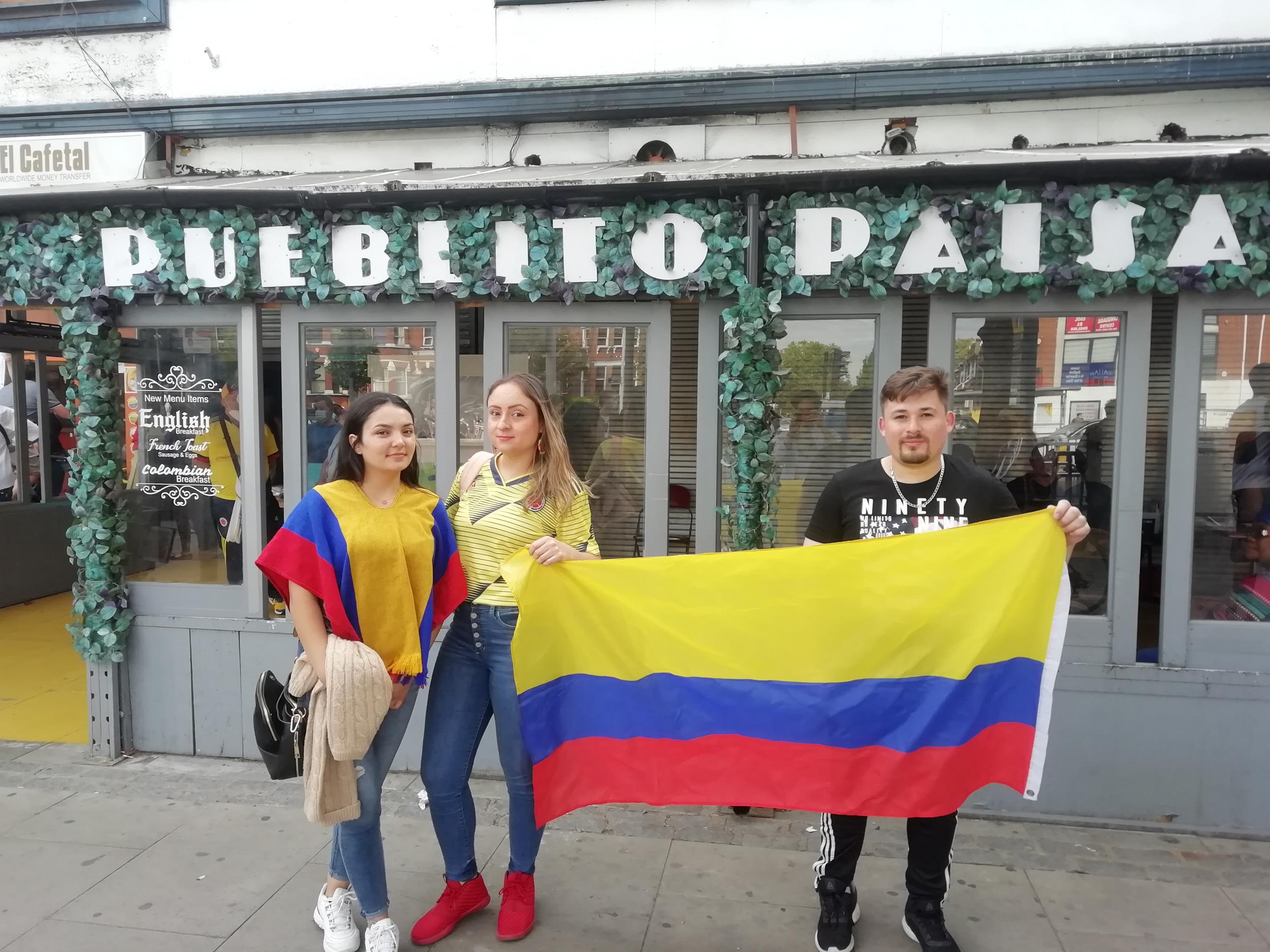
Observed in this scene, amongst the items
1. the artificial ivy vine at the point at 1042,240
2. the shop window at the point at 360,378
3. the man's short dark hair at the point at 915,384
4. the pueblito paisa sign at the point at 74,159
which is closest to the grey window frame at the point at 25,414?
the pueblito paisa sign at the point at 74,159

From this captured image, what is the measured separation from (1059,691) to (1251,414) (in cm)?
158

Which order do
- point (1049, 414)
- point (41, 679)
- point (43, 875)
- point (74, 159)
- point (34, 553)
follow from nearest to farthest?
1. point (43, 875)
2. point (1049, 414)
3. point (74, 159)
4. point (41, 679)
5. point (34, 553)

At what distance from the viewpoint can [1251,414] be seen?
14.3 feet

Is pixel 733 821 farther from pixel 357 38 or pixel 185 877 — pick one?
pixel 357 38

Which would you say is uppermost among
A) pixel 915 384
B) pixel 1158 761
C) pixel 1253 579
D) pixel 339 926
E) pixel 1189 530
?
pixel 915 384

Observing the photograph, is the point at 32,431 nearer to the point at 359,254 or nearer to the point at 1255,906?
→ the point at 359,254

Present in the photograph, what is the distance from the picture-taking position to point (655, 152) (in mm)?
5496

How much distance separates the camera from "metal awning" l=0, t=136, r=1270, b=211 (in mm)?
4008

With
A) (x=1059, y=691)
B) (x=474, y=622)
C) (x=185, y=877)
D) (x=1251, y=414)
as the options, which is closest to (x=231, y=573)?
(x=185, y=877)

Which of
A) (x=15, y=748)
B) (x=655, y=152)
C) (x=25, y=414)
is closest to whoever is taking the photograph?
(x=15, y=748)

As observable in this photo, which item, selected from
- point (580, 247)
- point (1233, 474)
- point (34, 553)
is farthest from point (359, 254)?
point (34, 553)

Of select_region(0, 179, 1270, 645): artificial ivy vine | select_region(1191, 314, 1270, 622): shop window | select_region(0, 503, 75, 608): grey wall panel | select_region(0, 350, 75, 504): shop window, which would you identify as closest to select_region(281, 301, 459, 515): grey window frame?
select_region(0, 179, 1270, 645): artificial ivy vine

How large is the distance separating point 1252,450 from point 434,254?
159 inches

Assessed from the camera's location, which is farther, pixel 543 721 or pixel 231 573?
pixel 231 573
